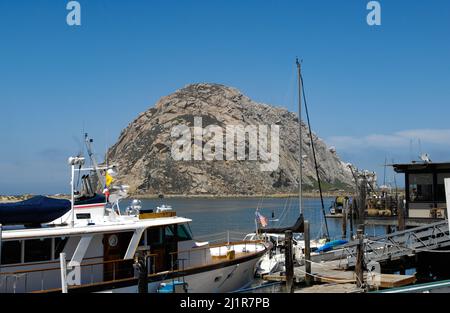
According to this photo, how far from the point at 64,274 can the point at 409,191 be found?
21.7 meters

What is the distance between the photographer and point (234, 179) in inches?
7062

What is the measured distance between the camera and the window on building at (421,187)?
28203 millimetres

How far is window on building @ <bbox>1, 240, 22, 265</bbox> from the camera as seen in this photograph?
1405cm

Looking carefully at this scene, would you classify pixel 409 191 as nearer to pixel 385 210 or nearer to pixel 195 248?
pixel 385 210

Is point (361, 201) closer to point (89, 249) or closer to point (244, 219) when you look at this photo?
point (89, 249)

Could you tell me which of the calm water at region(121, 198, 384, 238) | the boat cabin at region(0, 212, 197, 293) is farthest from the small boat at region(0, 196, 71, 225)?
the calm water at region(121, 198, 384, 238)

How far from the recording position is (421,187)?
1124 inches

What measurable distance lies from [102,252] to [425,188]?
19714 millimetres

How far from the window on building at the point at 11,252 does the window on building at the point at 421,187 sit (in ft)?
71.9

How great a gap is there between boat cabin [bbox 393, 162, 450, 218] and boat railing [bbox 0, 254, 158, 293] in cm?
1776

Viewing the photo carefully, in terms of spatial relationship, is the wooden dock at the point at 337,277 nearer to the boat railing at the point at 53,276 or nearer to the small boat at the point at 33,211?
the boat railing at the point at 53,276

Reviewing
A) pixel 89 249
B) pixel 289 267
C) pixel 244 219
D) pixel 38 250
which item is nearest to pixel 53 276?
pixel 38 250
